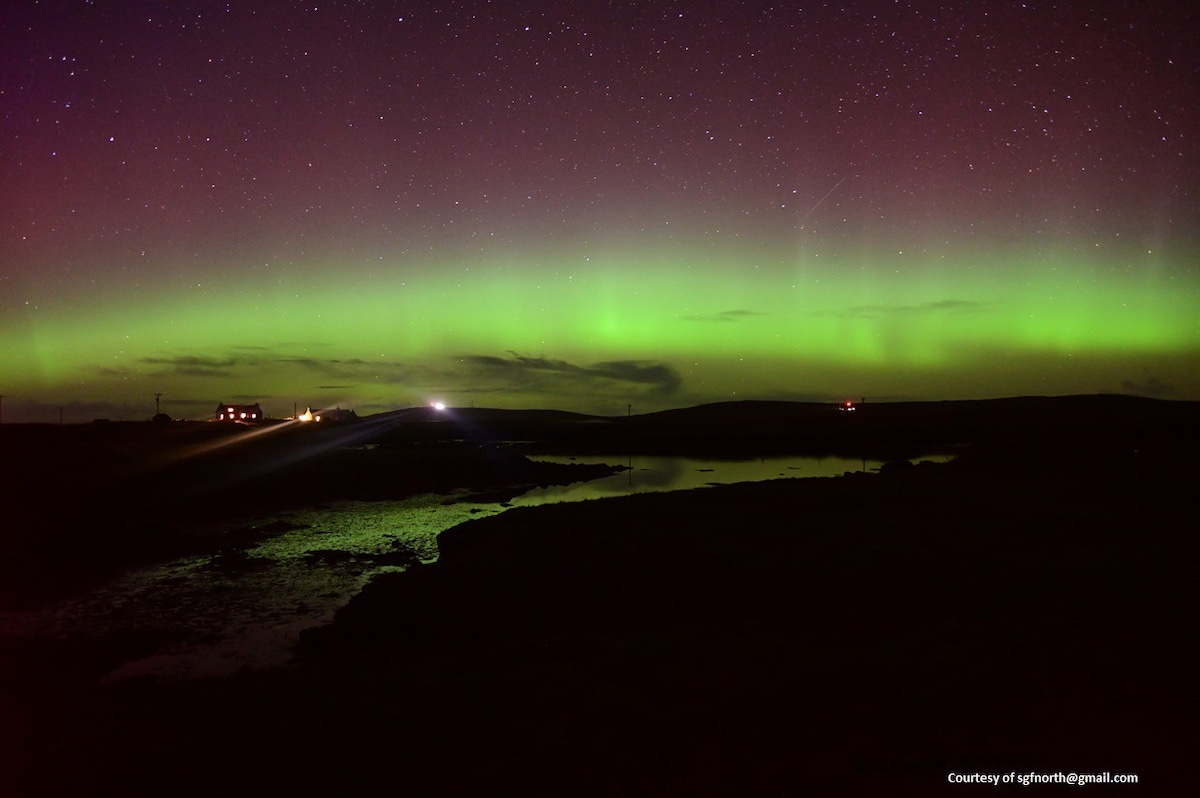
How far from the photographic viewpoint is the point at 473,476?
53875 mm

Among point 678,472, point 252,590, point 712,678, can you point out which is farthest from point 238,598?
point 678,472

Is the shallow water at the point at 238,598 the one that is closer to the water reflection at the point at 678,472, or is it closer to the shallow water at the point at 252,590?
the shallow water at the point at 252,590

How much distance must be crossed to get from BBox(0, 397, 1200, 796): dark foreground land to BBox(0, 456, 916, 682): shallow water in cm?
131

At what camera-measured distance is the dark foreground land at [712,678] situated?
23.0 feet

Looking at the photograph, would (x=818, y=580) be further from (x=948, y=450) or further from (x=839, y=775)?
(x=948, y=450)

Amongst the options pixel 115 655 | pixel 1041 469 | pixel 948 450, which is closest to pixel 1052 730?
pixel 115 655

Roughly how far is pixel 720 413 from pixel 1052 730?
607ft

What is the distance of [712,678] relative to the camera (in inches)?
369

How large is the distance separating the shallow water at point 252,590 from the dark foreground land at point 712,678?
131cm

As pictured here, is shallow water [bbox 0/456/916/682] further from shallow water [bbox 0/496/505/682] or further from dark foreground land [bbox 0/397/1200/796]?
dark foreground land [bbox 0/397/1200/796]

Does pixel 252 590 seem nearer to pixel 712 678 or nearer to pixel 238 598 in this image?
pixel 238 598

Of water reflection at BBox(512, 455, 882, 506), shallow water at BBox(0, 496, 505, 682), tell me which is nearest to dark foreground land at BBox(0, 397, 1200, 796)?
shallow water at BBox(0, 496, 505, 682)

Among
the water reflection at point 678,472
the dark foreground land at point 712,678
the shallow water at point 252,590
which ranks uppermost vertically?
the dark foreground land at point 712,678

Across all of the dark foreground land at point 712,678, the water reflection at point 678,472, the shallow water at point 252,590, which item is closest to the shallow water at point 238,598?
the shallow water at point 252,590
